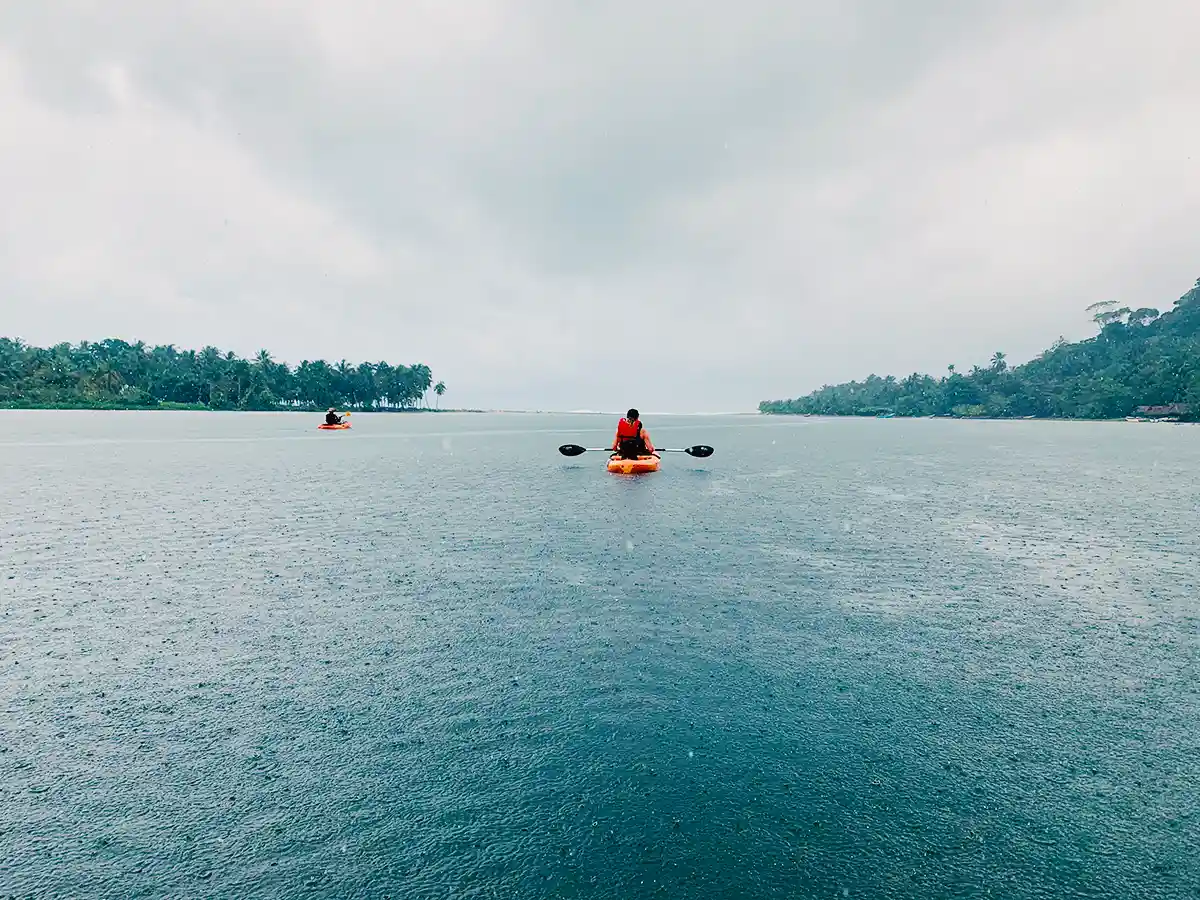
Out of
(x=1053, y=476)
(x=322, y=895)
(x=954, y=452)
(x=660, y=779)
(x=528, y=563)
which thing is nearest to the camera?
(x=322, y=895)

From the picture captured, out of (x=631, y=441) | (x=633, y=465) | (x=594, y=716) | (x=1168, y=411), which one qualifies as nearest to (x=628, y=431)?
(x=631, y=441)

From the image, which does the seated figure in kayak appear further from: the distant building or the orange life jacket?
the distant building

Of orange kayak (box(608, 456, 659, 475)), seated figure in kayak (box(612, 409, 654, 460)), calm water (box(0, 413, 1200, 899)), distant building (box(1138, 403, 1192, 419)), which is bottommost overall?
calm water (box(0, 413, 1200, 899))

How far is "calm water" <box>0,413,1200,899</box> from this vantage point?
21.0 ft

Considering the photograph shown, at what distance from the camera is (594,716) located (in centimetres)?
960

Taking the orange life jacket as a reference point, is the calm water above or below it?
below

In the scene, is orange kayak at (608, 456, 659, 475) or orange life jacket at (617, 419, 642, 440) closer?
orange kayak at (608, 456, 659, 475)

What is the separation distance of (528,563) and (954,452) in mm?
76245

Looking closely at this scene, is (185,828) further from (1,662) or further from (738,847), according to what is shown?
(1,662)

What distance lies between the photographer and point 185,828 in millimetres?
6871

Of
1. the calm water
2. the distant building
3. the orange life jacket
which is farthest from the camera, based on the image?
the distant building

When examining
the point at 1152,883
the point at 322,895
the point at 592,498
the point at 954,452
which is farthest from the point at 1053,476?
the point at 322,895

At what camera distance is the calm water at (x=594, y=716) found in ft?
21.0

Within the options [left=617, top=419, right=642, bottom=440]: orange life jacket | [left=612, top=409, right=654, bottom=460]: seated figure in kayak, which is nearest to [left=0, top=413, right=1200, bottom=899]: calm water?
[left=612, top=409, right=654, bottom=460]: seated figure in kayak
